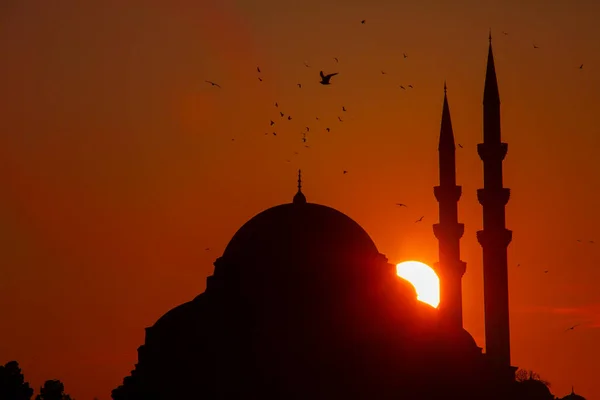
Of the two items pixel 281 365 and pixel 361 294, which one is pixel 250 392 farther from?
pixel 361 294

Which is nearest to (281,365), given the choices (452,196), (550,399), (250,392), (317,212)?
(250,392)

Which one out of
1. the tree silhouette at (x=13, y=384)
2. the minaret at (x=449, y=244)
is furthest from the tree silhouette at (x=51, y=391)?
the minaret at (x=449, y=244)

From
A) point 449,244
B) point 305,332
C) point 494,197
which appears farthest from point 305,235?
point 494,197

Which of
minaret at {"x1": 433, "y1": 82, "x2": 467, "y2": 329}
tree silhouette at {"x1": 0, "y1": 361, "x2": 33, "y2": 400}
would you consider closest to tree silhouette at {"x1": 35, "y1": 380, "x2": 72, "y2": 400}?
tree silhouette at {"x1": 0, "y1": 361, "x2": 33, "y2": 400}

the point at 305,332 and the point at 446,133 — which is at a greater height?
the point at 446,133

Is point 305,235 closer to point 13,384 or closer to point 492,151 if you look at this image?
point 492,151
